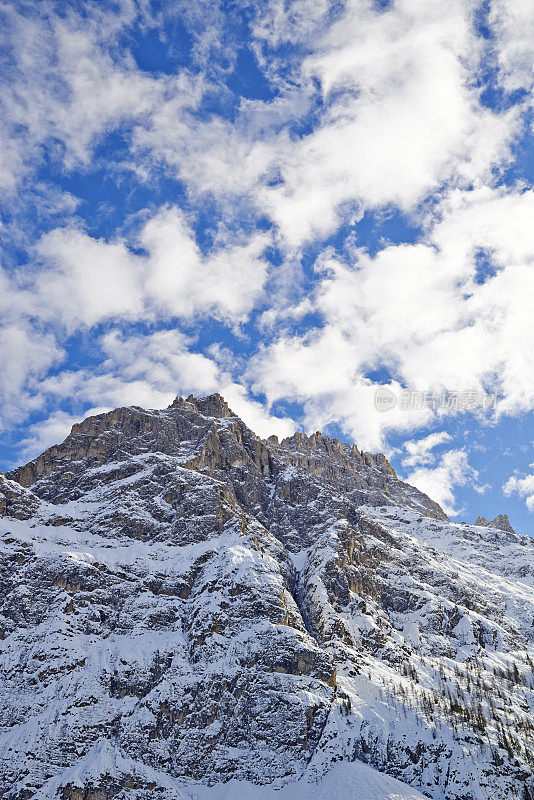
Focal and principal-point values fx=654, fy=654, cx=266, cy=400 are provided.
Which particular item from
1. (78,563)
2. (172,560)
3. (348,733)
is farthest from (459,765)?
(78,563)

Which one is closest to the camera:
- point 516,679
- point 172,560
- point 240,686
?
point 240,686

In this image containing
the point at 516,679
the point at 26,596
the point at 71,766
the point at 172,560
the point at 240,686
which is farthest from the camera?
the point at 172,560

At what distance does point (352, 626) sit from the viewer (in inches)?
7347

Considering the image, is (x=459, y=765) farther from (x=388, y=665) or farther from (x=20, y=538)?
(x=20, y=538)

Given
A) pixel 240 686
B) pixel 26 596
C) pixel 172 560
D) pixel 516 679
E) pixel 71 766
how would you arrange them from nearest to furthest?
pixel 71 766 < pixel 240 686 < pixel 26 596 < pixel 516 679 < pixel 172 560

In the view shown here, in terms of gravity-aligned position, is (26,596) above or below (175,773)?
above

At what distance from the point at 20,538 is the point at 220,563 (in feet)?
186

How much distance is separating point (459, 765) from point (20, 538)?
411 feet

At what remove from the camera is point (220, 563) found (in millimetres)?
186875

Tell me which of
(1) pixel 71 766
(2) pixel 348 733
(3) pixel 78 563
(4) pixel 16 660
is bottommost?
(1) pixel 71 766

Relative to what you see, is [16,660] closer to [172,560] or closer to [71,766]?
[71,766]

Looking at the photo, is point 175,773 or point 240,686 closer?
point 175,773

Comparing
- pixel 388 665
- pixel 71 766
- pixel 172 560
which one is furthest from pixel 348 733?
pixel 172 560

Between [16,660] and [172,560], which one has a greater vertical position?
[172,560]
